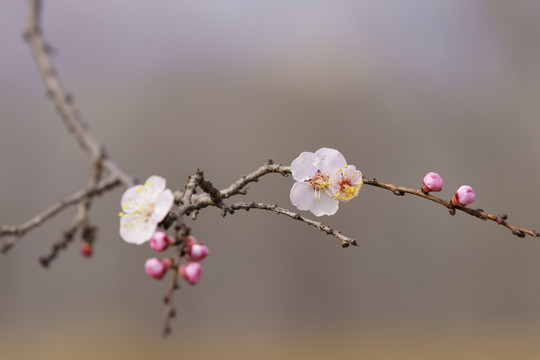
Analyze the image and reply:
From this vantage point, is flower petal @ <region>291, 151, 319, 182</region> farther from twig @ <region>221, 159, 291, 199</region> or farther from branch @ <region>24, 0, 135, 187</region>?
branch @ <region>24, 0, 135, 187</region>

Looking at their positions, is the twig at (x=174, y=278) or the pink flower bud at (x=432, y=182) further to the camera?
the pink flower bud at (x=432, y=182)

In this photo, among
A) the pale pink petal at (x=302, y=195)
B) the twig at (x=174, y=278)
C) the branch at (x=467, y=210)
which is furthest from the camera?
the pale pink petal at (x=302, y=195)

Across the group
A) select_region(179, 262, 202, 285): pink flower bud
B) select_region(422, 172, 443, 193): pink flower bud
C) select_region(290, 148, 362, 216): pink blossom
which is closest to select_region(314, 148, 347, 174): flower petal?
select_region(290, 148, 362, 216): pink blossom

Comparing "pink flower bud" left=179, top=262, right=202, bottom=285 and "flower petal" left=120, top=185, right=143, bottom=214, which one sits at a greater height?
"flower petal" left=120, top=185, right=143, bottom=214

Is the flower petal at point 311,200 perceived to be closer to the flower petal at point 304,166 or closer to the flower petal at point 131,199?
the flower petal at point 304,166

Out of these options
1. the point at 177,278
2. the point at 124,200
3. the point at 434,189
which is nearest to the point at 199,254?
the point at 177,278

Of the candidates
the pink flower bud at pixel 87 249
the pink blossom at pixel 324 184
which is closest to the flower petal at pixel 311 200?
the pink blossom at pixel 324 184

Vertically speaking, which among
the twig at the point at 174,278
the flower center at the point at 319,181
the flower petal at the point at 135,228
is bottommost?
the twig at the point at 174,278

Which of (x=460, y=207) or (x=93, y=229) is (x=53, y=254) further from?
(x=460, y=207)
